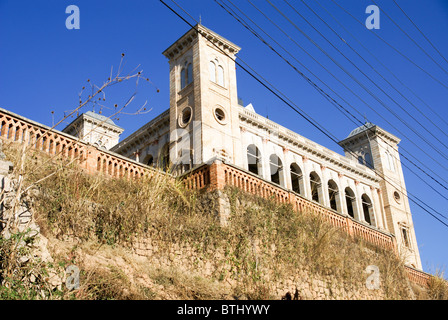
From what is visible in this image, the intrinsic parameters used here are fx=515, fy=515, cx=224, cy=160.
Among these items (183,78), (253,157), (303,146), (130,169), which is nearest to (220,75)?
(183,78)

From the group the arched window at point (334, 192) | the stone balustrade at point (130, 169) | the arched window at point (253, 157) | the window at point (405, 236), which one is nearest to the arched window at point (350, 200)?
the arched window at point (334, 192)

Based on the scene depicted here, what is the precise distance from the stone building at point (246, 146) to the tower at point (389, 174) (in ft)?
0.24

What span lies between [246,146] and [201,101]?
5.88 meters

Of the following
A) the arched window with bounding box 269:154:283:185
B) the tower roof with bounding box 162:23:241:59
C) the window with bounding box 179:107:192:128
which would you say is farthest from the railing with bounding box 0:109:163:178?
the arched window with bounding box 269:154:283:185

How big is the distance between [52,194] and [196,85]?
51.5 ft

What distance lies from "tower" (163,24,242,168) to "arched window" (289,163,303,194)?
8.67 meters

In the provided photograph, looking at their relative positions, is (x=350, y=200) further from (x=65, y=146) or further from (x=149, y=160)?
(x=65, y=146)

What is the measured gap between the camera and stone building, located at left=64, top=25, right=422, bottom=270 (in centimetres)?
2384

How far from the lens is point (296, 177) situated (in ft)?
110

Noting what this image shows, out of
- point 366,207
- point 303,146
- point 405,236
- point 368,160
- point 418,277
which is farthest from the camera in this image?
point 368,160

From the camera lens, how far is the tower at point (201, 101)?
76.0 ft

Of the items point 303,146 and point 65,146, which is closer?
point 65,146
